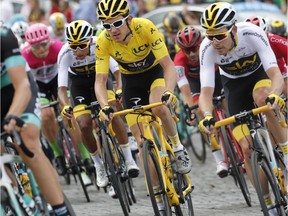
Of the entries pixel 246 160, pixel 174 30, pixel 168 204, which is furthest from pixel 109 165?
pixel 174 30

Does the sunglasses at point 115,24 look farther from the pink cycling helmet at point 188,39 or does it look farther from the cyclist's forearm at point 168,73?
the pink cycling helmet at point 188,39

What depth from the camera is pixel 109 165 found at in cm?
1175

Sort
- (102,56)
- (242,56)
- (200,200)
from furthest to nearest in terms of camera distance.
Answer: (200,200)
(102,56)
(242,56)

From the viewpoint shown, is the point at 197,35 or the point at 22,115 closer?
the point at 22,115

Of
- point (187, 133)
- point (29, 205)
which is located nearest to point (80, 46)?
point (29, 205)

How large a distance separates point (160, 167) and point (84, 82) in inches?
120

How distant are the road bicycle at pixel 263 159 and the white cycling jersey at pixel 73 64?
3443mm

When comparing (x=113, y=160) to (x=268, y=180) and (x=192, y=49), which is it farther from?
(x=268, y=180)

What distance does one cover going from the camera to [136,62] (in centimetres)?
1151

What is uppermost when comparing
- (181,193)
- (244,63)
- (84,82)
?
(244,63)

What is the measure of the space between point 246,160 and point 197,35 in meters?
4.18

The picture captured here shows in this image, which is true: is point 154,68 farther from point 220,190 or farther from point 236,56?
point 220,190

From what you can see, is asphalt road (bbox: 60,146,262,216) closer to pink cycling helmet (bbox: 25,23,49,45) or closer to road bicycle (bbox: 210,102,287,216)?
road bicycle (bbox: 210,102,287,216)

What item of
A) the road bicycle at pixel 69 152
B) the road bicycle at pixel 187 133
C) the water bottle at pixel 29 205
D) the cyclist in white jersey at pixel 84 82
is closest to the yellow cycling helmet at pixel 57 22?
the road bicycle at pixel 187 133
